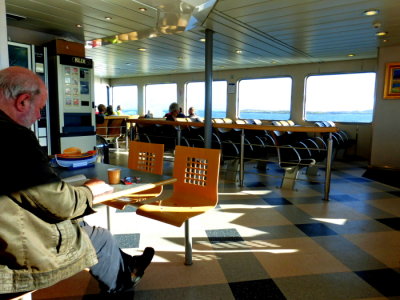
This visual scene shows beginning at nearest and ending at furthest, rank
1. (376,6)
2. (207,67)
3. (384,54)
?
(376,6) → (207,67) → (384,54)

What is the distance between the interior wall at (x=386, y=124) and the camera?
5.89 meters

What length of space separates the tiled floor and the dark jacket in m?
0.89

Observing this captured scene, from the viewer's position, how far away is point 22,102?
120cm

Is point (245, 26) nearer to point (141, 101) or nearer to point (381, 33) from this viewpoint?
point (381, 33)

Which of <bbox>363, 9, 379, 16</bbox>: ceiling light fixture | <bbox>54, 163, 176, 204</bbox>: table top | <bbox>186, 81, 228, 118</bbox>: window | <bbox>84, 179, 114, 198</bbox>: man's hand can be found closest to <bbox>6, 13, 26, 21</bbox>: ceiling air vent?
<bbox>54, 163, 176, 204</bbox>: table top

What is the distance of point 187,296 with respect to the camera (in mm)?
1894

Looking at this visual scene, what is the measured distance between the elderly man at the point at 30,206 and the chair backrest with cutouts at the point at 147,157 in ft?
3.91

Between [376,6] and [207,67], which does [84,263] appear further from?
[376,6]

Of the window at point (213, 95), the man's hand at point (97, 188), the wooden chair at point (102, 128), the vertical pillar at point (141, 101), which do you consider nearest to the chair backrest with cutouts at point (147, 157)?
the man's hand at point (97, 188)

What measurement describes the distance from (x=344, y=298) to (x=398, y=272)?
2.09 feet

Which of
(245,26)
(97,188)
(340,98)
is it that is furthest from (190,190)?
(340,98)

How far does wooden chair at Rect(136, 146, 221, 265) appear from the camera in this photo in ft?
6.79

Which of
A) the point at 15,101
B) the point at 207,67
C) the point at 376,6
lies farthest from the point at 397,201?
the point at 15,101

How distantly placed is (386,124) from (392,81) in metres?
0.86
